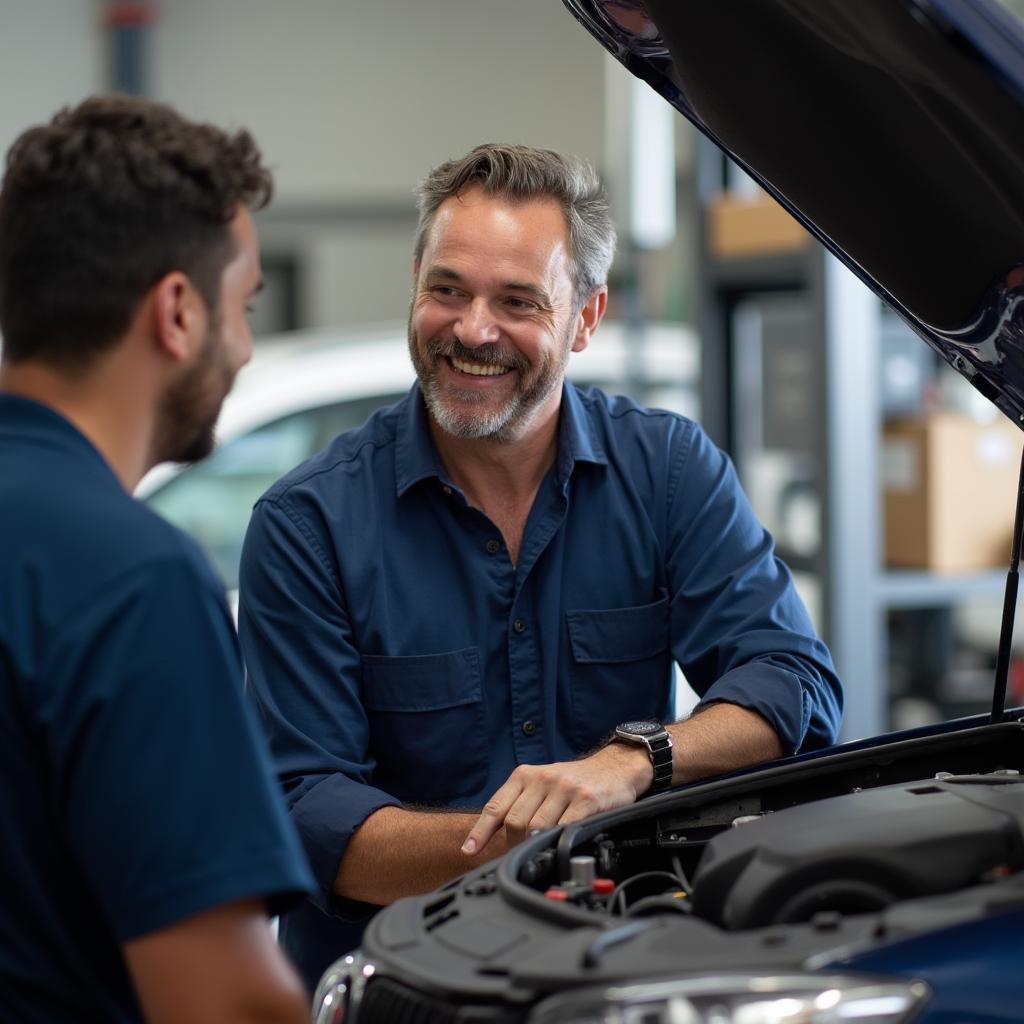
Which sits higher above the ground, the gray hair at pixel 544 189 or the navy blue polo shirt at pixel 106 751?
the gray hair at pixel 544 189

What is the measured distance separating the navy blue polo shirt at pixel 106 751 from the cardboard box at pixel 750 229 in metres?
3.32

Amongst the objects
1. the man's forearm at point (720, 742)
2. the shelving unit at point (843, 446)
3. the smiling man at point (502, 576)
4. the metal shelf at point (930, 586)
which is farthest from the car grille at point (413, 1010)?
the metal shelf at point (930, 586)

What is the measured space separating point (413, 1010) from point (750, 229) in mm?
3531

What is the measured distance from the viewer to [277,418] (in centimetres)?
473

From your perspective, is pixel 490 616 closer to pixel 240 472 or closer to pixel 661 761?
pixel 661 761

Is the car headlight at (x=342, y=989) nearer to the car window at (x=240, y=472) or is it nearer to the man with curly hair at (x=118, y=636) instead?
the man with curly hair at (x=118, y=636)

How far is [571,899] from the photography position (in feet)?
5.15

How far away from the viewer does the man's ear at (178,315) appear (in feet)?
4.40

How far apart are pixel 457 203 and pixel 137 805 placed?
1291mm

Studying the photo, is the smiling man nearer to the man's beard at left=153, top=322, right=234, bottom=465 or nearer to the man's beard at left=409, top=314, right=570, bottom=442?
the man's beard at left=409, top=314, right=570, bottom=442

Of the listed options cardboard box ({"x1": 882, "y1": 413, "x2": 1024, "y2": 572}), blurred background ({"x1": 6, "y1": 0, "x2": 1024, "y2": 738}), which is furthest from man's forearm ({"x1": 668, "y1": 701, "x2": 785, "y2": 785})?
cardboard box ({"x1": 882, "y1": 413, "x2": 1024, "y2": 572})

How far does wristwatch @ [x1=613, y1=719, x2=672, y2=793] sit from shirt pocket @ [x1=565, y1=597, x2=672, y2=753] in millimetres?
240

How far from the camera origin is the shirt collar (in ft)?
7.54

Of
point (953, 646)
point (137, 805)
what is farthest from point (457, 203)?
point (953, 646)
